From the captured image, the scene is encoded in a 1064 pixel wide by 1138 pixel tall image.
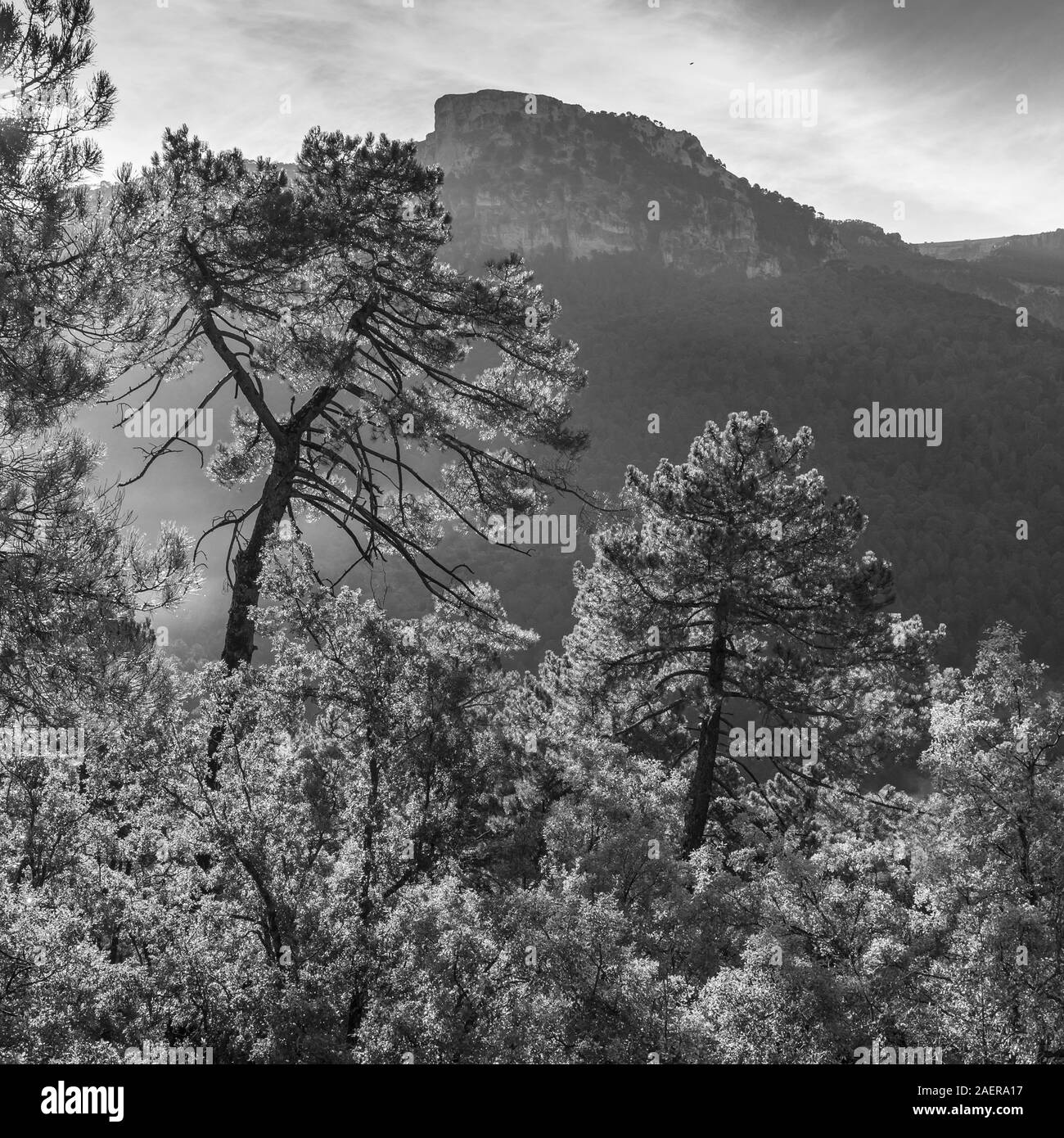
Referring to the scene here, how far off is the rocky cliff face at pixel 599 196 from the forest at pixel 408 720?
155857mm

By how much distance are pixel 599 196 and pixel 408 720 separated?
578 feet

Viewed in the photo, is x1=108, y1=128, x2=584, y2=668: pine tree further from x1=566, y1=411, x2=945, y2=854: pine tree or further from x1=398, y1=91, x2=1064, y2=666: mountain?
x1=398, y1=91, x2=1064, y2=666: mountain

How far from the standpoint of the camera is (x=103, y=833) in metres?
7.26

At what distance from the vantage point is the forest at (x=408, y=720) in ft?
17.5

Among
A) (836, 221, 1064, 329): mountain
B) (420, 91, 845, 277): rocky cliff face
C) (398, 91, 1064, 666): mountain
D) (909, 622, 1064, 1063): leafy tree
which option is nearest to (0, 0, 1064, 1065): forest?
(909, 622, 1064, 1063): leafy tree

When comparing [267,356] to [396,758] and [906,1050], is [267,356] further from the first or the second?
[906,1050]

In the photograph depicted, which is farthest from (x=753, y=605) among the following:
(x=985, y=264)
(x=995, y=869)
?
(x=985, y=264)

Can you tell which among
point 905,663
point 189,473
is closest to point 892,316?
point 189,473

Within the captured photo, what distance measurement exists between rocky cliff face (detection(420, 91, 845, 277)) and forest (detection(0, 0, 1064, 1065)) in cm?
15586

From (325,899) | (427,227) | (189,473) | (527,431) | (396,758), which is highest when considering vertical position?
(189,473)

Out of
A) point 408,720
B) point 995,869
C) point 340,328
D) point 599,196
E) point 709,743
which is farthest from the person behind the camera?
point 599,196

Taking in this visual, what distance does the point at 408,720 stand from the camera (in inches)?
282

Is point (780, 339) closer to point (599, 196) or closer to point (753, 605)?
point (599, 196)

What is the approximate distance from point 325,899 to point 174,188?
563cm
